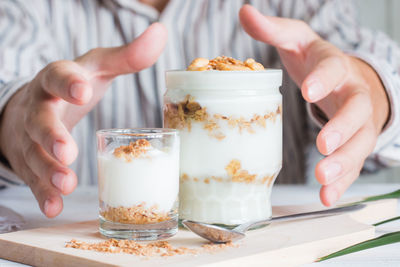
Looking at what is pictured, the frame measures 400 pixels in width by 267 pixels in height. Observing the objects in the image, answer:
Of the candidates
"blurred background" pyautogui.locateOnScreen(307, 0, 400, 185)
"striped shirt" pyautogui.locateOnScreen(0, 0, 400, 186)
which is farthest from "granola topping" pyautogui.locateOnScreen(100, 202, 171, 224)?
"blurred background" pyautogui.locateOnScreen(307, 0, 400, 185)

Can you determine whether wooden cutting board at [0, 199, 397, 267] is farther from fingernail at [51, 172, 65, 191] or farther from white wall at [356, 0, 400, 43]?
white wall at [356, 0, 400, 43]

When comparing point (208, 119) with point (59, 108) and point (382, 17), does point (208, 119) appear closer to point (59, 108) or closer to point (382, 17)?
point (59, 108)

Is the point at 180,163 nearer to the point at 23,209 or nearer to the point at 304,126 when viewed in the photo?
the point at 23,209

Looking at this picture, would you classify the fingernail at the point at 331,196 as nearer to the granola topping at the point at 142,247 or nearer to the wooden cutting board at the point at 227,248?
the wooden cutting board at the point at 227,248

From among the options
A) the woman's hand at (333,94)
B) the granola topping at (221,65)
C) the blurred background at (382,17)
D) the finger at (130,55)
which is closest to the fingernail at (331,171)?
the woman's hand at (333,94)

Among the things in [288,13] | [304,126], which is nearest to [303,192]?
[304,126]

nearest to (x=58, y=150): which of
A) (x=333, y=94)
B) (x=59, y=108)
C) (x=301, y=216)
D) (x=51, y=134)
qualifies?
(x=51, y=134)
